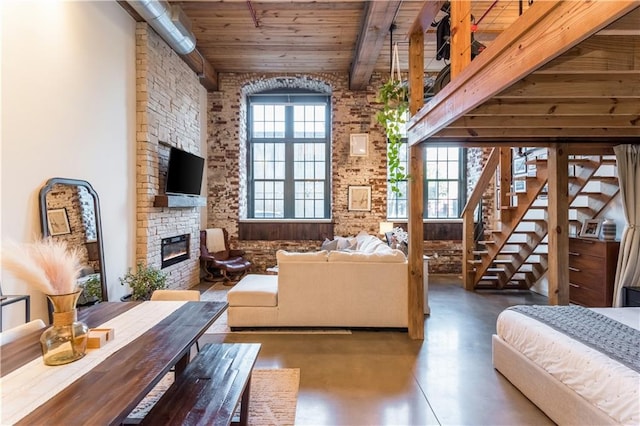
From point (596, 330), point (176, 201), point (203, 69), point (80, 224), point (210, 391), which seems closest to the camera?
point (210, 391)

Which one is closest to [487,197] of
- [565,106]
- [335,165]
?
[335,165]

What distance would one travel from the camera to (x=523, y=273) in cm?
572

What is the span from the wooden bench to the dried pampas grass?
73cm

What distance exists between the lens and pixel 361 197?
7.03m

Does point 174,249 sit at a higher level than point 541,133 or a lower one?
lower

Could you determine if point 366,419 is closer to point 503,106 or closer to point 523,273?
point 503,106

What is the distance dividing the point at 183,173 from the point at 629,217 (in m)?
5.92

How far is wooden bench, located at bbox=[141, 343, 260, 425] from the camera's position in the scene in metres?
1.53

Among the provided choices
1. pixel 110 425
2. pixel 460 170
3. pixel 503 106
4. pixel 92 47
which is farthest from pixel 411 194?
pixel 460 170

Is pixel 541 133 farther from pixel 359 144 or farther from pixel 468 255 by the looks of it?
pixel 359 144

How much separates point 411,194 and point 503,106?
1305 mm

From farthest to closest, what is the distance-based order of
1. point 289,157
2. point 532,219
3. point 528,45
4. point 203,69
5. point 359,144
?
point 289,157, point 359,144, point 203,69, point 532,219, point 528,45

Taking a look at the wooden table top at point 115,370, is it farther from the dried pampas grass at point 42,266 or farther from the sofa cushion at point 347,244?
the sofa cushion at point 347,244

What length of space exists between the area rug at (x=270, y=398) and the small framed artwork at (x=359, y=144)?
498cm
